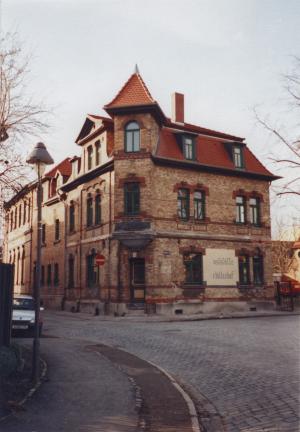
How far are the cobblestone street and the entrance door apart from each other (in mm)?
6119

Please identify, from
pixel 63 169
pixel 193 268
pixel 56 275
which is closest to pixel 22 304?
pixel 193 268

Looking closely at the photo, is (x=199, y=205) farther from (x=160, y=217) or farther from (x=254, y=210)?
(x=254, y=210)

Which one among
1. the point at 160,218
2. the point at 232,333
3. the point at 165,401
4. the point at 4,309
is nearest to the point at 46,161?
the point at 4,309

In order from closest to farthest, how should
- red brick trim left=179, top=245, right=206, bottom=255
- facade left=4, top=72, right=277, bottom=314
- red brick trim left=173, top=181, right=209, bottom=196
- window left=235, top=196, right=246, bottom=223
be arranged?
facade left=4, top=72, right=277, bottom=314
red brick trim left=179, top=245, right=206, bottom=255
red brick trim left=173, top=181, right=209, bottom=196
window left=235, top=196, right=246, bottom=223

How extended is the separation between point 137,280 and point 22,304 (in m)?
8.85

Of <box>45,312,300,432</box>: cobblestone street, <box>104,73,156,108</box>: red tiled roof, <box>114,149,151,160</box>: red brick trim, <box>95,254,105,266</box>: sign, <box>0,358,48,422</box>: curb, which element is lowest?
<box>45,312,300,432</box>: cobblestone street

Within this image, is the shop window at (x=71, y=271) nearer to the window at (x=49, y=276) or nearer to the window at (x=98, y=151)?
the window at (x=49, y=276)

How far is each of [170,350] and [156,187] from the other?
1476 centimetres

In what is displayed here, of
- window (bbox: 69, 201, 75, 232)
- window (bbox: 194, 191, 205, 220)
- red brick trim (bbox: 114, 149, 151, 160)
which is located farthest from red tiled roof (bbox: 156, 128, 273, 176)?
window (bbox: 69, 201, 75, 232)

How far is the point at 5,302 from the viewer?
29.2 ft

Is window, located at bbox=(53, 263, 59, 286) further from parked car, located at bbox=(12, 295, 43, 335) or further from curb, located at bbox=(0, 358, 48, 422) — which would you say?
curb, located at bbox=(0, 358, 48, 422)

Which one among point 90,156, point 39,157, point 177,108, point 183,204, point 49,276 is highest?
point 177,108

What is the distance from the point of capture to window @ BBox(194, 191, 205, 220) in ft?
92.2

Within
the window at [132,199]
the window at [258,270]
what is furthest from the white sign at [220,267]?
the window at [132,199]
